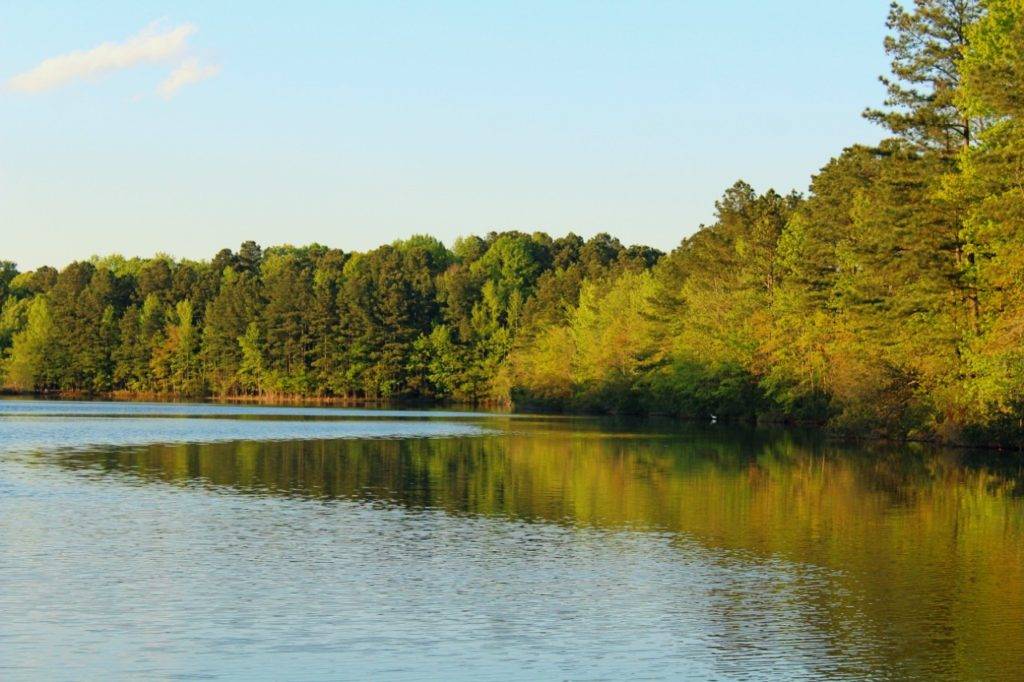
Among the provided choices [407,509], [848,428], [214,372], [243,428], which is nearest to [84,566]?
[407,509]

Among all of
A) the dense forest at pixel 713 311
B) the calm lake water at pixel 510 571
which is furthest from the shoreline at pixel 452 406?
the calm lake water at pixel 510 571

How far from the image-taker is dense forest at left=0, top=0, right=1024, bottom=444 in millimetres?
52250

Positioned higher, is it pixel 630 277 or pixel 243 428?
pixel 630 277

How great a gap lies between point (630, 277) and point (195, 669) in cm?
10647

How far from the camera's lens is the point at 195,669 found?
15156 mm

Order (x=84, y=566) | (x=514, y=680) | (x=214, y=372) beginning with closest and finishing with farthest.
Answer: (x=514, y=680) → (x=84, y=566) → (x=214, y=372)

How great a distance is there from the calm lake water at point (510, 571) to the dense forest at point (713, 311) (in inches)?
409

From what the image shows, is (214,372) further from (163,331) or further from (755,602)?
(755,602)

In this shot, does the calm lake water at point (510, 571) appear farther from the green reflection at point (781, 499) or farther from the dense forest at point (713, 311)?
the dense forest at point (713, 311)

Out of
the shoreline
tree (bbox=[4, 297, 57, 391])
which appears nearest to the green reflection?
the shoreline

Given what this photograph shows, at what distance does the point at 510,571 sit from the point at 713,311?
6846 cm

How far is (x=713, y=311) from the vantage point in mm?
89250

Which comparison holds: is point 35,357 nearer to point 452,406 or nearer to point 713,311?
point 452,406

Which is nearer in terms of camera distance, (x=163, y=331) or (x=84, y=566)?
(x=84, y=566)
